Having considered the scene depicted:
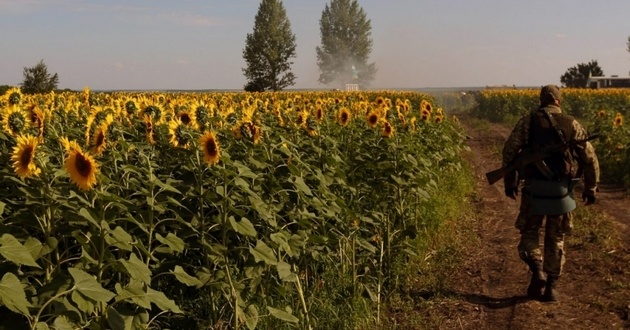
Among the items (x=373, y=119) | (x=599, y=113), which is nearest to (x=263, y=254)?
(x=373, y=119)

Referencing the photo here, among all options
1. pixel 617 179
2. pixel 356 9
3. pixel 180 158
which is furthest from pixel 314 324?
pixel 356 9

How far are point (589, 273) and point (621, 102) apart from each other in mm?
24144

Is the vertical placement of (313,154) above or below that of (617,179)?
above

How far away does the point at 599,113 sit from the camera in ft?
55.3

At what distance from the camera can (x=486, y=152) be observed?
757 inches

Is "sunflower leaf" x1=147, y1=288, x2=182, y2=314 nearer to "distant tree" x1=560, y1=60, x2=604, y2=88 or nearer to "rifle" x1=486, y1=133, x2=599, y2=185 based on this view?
"rifle" x1=486, y1=133, x2=599, y2=185

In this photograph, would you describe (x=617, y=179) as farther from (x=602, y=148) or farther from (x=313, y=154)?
(x=313, y=154)

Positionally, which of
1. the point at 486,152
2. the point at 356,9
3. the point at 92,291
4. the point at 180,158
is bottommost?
the point at 486,152

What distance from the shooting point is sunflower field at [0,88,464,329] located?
3328 millimetres

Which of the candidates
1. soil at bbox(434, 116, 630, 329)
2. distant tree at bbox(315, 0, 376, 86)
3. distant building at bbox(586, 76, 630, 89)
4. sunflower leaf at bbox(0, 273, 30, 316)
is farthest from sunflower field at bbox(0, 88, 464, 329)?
→ distant tree at bbox(315, 0, 376, 86)

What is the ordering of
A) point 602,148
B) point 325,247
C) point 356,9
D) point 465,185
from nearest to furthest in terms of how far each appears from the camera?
point 325,247, point 465,185, point 602,148, point 356,9

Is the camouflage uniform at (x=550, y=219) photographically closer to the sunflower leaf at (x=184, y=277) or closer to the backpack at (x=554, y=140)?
the backpack at (x=554, y=140)

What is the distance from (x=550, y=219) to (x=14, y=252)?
501cm

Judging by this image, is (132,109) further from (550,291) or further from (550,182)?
(550,291)
